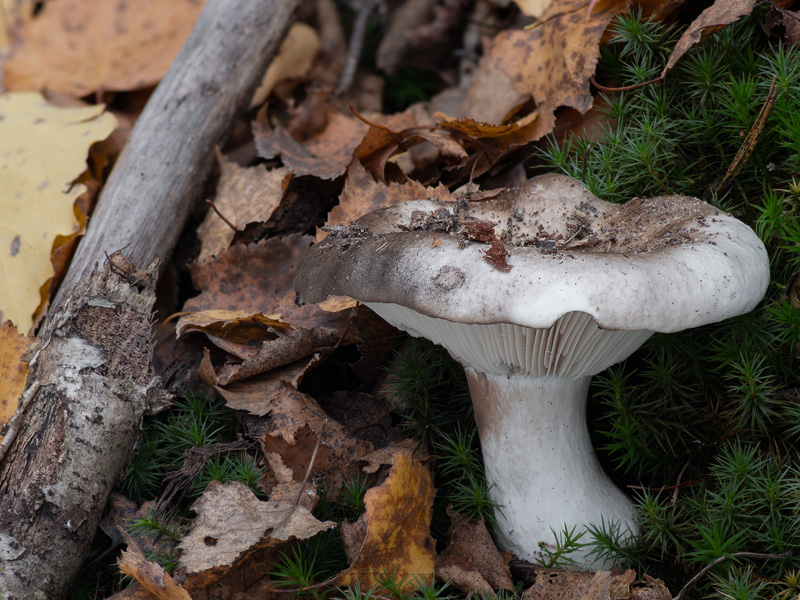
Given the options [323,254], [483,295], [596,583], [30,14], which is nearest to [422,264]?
[483,295]

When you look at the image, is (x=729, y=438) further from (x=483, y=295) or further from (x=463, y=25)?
(x=463, y=25)

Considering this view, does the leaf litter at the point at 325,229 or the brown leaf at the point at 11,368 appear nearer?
the leaf litter at the point at 325,229

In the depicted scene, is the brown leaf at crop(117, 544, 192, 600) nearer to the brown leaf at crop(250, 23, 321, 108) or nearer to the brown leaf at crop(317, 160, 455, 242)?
the brown leaf at crop(317, 160, 455, 242)

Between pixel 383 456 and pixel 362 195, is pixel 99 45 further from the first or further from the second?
pixel 383 456

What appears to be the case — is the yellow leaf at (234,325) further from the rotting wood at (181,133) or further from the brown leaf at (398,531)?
the brown leaf at (398,531)

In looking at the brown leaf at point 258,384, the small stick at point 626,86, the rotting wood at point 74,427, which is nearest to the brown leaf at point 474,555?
the brown leaf at point 258,384

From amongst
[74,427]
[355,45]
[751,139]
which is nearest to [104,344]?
[74,427]
